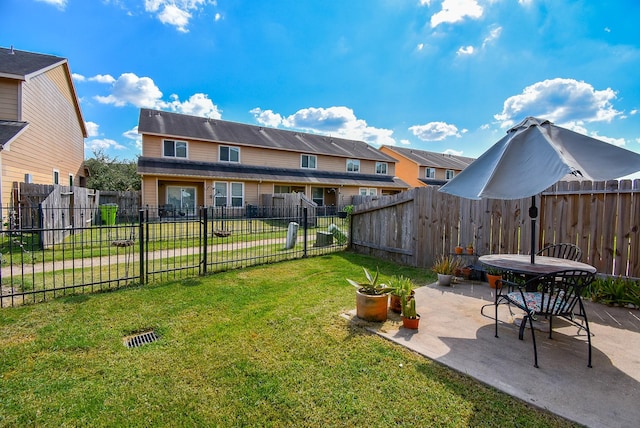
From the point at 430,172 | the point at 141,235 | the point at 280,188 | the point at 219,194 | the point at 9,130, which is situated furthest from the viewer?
the point at 430,172

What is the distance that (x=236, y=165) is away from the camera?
22.1 m

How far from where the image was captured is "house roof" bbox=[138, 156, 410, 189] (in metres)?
18.7

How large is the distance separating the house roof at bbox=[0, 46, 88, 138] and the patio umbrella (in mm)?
16817

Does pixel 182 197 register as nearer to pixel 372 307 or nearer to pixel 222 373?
pixel 372 307

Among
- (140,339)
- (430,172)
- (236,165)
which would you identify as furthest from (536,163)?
(430,172)

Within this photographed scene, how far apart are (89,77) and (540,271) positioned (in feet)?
80.4

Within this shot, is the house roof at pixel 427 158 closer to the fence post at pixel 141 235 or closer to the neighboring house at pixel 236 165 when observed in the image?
the neighboring house at pixel 236 165

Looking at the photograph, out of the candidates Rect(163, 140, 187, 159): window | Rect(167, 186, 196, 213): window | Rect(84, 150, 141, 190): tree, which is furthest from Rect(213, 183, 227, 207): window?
Rect(84, 150, 141, 190): tree

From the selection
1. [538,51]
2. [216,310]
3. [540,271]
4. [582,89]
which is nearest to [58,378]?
[216,310]

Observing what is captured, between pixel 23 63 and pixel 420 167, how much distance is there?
3259 centimetres

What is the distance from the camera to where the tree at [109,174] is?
29078 millimetres

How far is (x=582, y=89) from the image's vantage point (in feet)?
35.9

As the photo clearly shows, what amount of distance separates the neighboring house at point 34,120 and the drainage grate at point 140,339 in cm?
1103

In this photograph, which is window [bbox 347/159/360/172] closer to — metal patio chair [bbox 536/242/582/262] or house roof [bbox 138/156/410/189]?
house roof [bbox 138/156/410/189]
